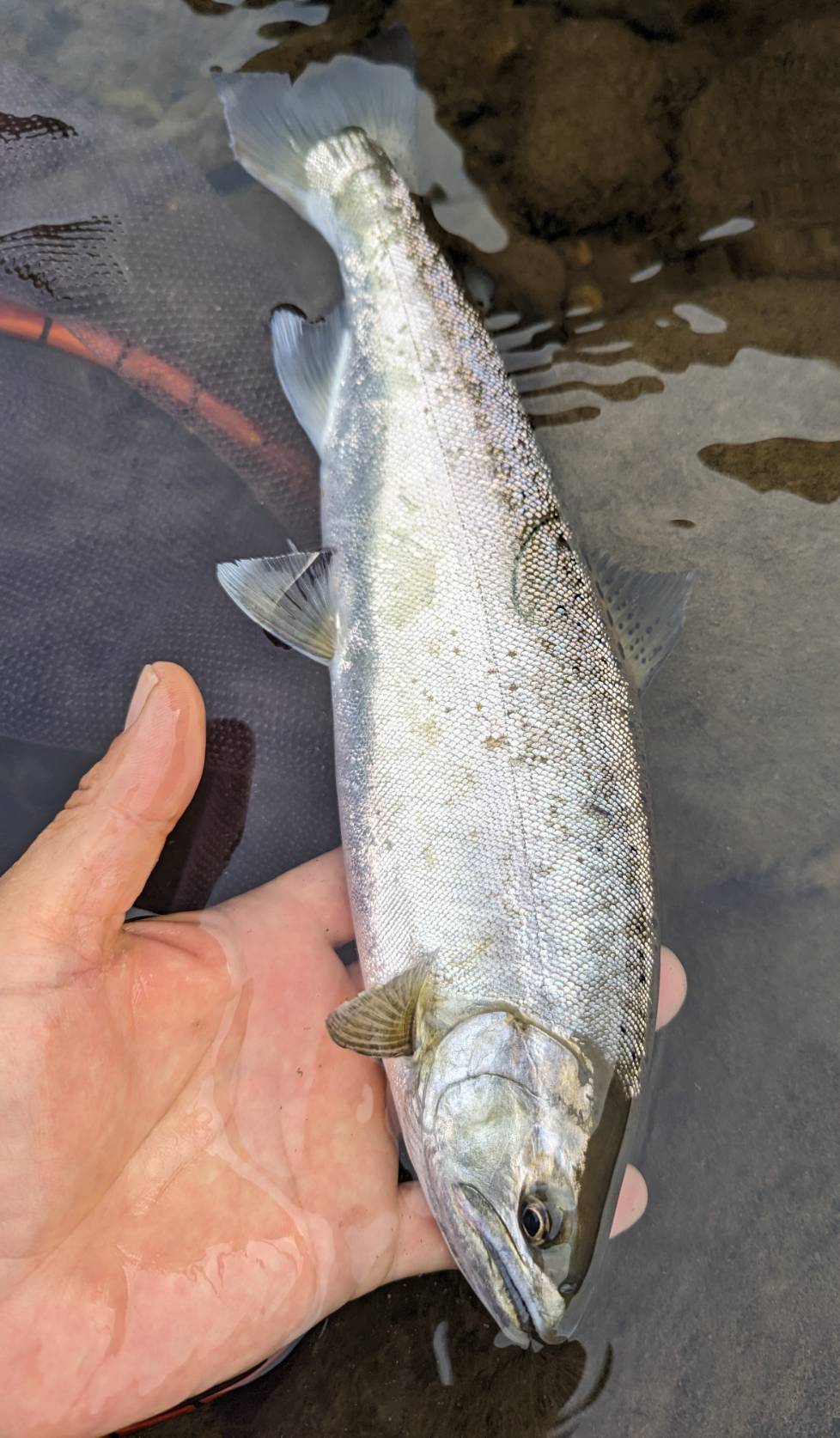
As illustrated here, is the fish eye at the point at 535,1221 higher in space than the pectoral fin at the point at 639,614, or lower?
lower

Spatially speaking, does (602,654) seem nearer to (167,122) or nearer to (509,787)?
(509,787)

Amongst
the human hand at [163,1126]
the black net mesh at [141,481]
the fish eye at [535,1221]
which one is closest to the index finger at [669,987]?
the human hand at [163,1126]

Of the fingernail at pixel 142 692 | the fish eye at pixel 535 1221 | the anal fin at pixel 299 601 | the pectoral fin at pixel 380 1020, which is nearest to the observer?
the fish eye at pixel 535 1221

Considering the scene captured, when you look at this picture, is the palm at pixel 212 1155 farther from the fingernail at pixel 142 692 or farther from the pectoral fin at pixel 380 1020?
the fingernail at pixel 142 692

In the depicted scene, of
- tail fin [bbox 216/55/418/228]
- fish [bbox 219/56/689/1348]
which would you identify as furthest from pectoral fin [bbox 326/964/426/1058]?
tail fin [bbox 216/55/418/228]

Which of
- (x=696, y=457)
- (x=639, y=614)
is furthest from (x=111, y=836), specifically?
(x=696, y=457)

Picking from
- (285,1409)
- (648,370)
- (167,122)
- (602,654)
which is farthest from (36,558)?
(285,1409)

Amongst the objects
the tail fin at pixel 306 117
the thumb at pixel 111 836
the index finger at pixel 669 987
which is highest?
the tail fin at pixel 306 117
